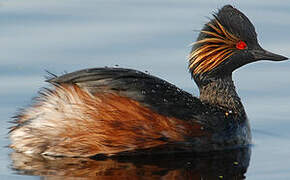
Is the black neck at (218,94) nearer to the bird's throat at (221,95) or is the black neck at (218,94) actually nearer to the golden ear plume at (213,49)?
the bird's throat at (221,95)

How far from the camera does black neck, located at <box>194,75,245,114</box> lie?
11258mm

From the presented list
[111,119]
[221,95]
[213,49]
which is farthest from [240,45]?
[111,119]

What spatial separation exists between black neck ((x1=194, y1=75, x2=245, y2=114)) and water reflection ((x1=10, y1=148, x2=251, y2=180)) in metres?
0.94

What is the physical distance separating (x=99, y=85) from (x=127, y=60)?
270 cm

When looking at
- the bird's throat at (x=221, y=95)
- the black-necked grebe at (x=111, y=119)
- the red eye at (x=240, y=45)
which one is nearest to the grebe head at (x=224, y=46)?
the red eye at (x=240, y=45)

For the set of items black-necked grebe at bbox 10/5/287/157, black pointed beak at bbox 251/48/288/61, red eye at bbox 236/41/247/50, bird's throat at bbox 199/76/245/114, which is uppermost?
red eye at bbox 236/41/247/50

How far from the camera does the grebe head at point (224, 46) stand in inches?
438

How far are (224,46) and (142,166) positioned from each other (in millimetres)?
2048

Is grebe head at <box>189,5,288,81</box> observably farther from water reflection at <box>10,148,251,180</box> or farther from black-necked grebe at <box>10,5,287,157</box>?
water reflection at <box>10,148,251,180</box>

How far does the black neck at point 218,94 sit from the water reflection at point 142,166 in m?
0.94

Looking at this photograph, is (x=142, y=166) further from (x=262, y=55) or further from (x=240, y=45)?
(x=262, y=55)

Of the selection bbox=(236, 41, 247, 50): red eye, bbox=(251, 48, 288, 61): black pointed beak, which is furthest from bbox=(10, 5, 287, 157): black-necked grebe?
bbox=(251, 48, 288, 61): black pointed beak

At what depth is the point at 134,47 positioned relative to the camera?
43.5 feet

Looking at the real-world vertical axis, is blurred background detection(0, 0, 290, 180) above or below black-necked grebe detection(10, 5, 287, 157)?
above
